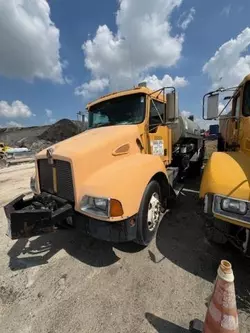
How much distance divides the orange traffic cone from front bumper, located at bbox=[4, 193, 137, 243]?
1238mm

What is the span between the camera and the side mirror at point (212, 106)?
3.74m

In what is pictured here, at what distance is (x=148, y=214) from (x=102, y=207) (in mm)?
1105

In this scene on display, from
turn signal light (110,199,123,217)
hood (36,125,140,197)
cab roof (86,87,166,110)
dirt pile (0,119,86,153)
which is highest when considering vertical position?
dirt pile (0,119,86,153)

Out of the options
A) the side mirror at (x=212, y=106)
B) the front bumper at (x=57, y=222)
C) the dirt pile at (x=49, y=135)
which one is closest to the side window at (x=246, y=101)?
the side mirror at (x=212, y=106)

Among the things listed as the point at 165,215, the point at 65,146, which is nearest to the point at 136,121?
the point at 65,146

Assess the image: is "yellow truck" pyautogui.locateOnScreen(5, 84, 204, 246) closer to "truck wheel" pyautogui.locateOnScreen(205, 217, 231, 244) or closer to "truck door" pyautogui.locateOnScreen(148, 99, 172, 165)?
"truck door" pyautogui.locateOnScreen(148, 99, 172, 165)

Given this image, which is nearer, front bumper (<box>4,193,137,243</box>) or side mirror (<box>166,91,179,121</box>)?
front bumper (<box>4,193,137,243</box>)

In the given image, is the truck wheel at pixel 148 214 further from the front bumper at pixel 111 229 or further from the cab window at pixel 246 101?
the cab window at pixel 246 101

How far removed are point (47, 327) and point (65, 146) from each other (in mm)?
2256

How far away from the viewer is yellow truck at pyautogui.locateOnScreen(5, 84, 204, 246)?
2.53 metres

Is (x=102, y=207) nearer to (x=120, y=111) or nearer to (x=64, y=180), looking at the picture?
(x=64, y=180)

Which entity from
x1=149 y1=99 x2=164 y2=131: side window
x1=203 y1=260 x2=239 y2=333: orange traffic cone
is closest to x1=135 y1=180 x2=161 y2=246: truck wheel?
x1=203 y1=260 x2=239 y2=333: orange traffic cone

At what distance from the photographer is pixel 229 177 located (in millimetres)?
2492

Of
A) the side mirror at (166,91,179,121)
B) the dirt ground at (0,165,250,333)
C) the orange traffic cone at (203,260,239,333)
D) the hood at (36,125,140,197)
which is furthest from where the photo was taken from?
the side mirror at (166,91,179,121)
